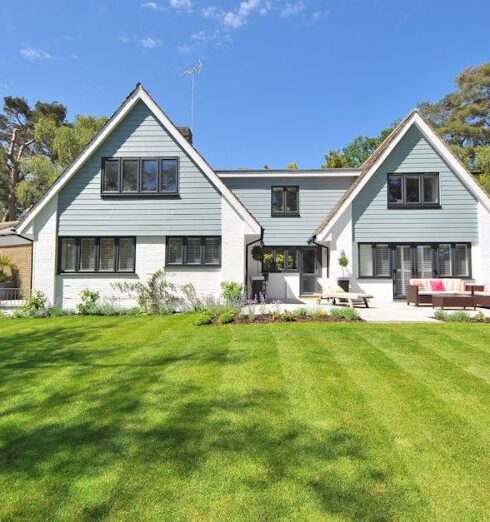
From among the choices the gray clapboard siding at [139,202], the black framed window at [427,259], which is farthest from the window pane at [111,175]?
the black framed window at [427,259]

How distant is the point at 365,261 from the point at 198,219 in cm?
798

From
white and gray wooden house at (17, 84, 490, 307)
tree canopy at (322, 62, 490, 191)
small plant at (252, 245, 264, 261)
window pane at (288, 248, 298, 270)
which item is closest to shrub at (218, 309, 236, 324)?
white and gray wooden house at (17, 84, 490, 307)

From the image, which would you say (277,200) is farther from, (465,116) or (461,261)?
(465,116)

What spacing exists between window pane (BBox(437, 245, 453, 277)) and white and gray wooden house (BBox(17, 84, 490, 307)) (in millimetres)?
46

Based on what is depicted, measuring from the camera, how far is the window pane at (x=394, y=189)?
15984mm

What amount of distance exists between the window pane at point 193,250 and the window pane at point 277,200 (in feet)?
21.6

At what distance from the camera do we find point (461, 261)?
15.8 meters

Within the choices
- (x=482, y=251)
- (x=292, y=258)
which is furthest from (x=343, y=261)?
(x=482, y=251)

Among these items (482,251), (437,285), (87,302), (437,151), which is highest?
(437,151)

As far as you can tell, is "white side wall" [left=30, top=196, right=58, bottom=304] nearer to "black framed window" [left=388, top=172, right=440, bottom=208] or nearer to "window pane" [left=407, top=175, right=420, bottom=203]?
"black framed window" [left=388, top=172, right=440, bottom=208]

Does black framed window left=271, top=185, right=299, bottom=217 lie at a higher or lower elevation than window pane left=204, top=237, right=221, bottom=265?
higher

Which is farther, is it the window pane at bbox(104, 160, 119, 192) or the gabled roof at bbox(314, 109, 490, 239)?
the gabled roof at bbox(314, 109, 490, 239)

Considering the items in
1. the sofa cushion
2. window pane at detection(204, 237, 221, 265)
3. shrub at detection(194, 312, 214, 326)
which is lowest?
shrub at detection(194, 312, 214, 326)

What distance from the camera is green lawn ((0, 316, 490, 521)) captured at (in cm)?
270
